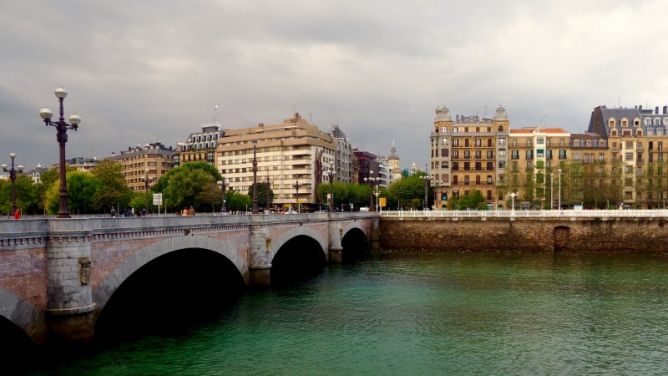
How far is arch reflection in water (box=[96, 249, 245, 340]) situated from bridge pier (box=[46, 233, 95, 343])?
511 cm

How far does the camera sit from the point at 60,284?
21.7 metres

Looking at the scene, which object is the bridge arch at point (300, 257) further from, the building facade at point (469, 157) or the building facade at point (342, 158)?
the building facade at point (342, 158)

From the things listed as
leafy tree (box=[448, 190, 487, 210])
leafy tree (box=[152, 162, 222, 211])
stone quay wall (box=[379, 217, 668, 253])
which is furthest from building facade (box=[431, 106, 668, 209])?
leafy tree (box=[152, 162, 222, 211])

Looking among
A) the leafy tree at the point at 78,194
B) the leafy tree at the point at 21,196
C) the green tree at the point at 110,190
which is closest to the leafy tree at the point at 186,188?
the green tree at the point at 110,190

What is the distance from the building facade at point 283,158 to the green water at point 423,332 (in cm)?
8775

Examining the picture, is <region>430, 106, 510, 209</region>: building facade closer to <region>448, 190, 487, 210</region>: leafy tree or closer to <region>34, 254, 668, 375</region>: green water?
<region>448, 190, 487, 210</region>: leafy tree

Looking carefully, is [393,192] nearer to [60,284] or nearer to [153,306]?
[153,306]

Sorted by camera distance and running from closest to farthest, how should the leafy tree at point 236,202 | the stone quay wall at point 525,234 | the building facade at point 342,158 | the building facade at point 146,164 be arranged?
the stone quay wall at point 525,234 < the leafy tree at point 236,202 < the building facade at point 342,158 < the building facade at point 146,164

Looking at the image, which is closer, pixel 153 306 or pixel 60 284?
pixel 60 284

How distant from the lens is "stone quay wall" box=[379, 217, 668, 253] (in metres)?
70.1

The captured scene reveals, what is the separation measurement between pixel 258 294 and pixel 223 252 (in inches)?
195

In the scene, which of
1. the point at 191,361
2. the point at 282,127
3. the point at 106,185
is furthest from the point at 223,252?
the point at 282,127

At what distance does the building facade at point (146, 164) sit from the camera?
6816 inches

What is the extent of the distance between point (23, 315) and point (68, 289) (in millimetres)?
1884
